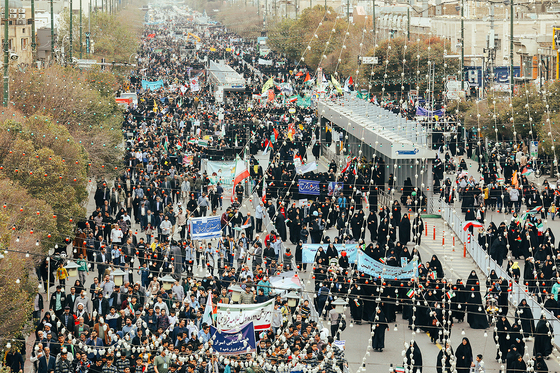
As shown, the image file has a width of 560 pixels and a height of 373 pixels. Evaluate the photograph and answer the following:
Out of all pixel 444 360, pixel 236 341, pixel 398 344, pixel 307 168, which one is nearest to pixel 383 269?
pixel 398 344

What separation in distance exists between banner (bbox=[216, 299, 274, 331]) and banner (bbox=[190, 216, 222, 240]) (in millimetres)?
5323

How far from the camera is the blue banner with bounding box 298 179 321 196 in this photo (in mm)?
27188

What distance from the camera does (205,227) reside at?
862 inches

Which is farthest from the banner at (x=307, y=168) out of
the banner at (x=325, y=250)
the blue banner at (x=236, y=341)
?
the blue banner at (x=236, y=341)

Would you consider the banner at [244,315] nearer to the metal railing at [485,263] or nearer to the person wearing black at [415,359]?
the person wearing black at [415,359]

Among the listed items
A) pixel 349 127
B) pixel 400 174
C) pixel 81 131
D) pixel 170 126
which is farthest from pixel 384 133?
A: pixel 170 126

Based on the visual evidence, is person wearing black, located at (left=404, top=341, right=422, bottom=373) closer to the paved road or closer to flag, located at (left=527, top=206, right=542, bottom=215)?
the paved road

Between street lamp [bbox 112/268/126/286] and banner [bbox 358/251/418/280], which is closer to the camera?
street lamp [bbox 112/268/126/286]

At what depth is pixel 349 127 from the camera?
34.4 meters

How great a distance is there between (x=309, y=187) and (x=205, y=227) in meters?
6.04

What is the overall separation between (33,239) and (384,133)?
14815mm

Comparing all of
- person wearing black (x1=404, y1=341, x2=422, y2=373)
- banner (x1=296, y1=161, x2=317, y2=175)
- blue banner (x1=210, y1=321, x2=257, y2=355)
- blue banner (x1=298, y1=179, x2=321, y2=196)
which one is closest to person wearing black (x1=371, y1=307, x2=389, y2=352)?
person wearing black (x1=404, y1=341, x2=422, y2=373)

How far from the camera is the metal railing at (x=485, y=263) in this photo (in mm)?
17781

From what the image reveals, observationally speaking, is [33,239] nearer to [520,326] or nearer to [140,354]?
[140,354]
